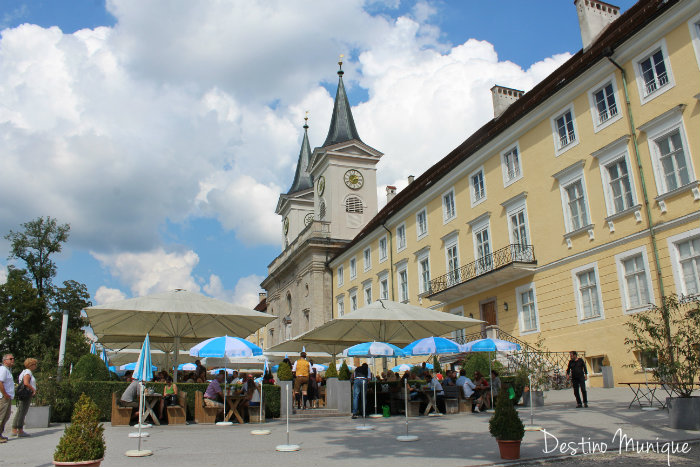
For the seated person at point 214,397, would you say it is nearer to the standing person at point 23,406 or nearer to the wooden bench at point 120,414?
the wooden bench at point 120,414

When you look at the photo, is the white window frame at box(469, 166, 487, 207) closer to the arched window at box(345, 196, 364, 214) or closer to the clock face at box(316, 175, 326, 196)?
the arched window at box(345, 196, 364, 214)

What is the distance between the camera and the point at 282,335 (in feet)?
180

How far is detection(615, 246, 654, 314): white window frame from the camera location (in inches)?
691

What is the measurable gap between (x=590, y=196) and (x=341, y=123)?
36.9 meters

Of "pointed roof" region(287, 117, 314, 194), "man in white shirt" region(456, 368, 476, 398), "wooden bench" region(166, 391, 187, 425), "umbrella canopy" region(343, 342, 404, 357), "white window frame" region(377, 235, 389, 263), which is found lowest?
"wooden bench" region(166, 391, 187, 425)

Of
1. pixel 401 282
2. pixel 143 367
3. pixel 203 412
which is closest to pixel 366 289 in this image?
pixel 401 282

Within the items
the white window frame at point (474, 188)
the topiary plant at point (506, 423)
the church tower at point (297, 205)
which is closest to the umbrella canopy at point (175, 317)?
the topiary plant at point (506, 423)

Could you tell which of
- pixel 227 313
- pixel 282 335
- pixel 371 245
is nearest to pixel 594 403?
pixel 227 313

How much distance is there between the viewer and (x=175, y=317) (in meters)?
16.1

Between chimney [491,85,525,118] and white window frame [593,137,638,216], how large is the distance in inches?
408

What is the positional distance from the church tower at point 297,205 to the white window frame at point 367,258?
68.8ft

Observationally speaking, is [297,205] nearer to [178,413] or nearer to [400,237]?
[400,237]

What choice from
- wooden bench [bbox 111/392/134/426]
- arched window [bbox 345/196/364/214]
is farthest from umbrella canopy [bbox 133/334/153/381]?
arched window [bbox 345/196/364/214]

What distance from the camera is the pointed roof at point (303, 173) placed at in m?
64.8
